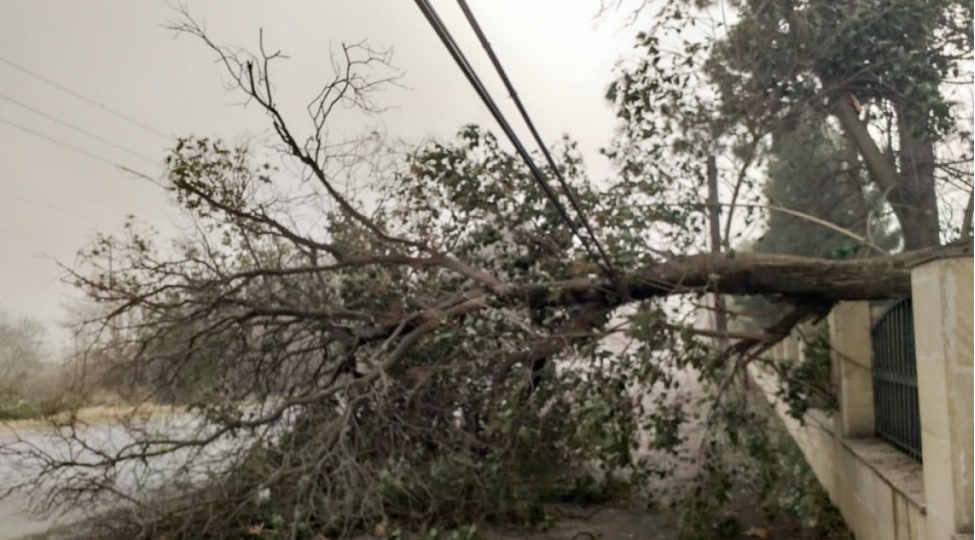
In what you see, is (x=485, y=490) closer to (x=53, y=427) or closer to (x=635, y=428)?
(x=635, y=428)

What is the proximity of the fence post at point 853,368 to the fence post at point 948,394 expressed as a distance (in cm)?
249

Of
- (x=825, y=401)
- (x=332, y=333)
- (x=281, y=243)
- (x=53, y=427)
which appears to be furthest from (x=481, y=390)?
(x=53, y=427)

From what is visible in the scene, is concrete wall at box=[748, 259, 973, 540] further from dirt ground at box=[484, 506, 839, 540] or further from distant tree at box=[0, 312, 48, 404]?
distant tree at box=[0, 312, 48, 404]

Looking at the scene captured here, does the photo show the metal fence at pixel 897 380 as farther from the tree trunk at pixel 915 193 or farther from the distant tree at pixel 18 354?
the distant tree at pixel 18 354

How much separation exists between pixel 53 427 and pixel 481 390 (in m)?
3.16

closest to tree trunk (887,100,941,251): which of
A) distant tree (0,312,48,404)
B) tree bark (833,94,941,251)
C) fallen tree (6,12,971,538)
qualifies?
tree bark (833,94,941,251)

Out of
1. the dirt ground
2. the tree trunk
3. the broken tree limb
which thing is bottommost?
the dirt ground

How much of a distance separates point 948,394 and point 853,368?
2976 mm

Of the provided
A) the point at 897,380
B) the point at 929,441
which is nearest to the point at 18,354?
the point at 897,380

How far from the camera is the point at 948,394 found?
3.65m

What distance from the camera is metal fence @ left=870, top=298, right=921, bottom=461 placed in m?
5.07

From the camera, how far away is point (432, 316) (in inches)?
282

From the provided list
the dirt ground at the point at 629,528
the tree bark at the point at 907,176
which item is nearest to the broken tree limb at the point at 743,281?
the dirt ground at the point at 629,528

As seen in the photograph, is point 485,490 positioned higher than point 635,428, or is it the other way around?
point 635,428
